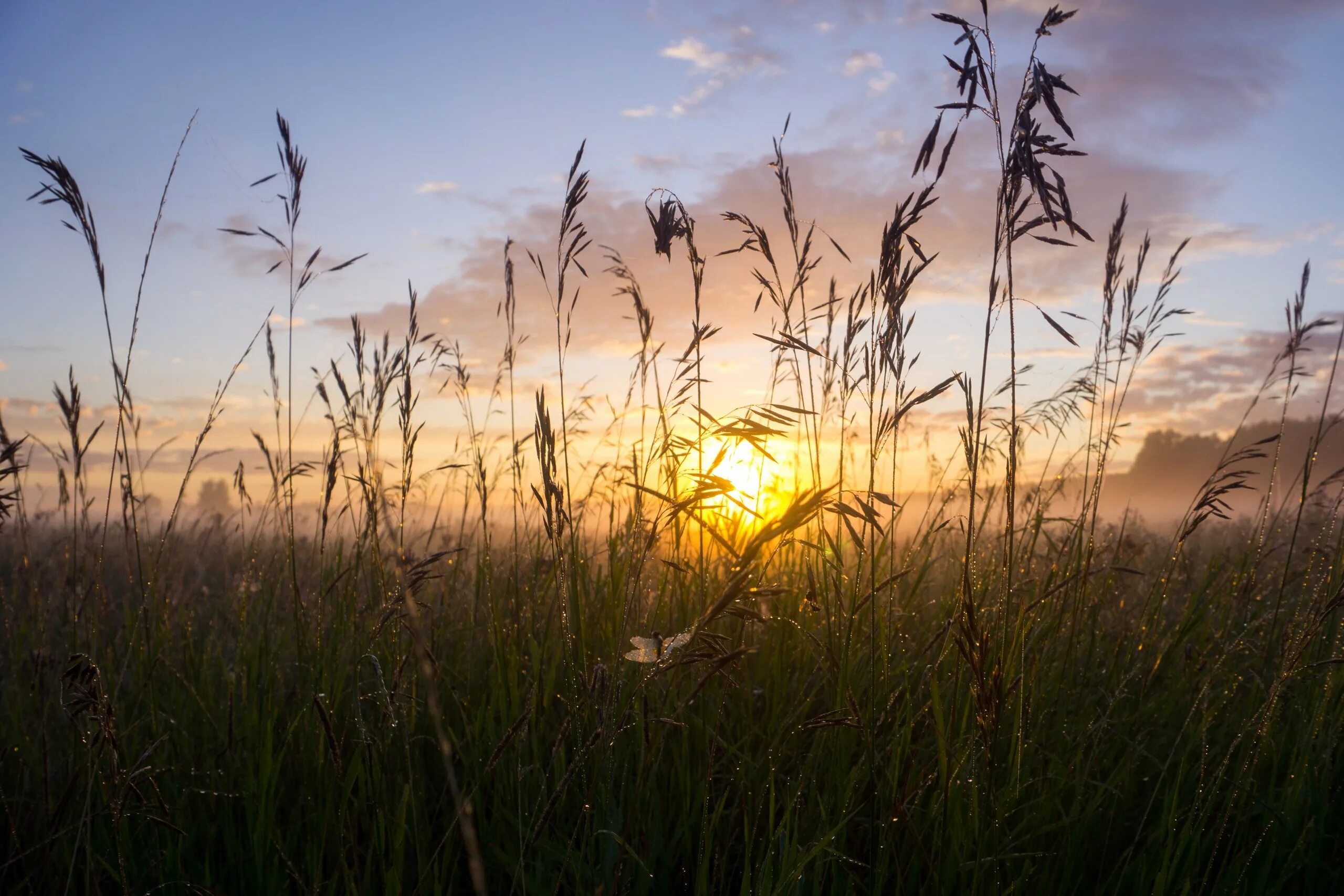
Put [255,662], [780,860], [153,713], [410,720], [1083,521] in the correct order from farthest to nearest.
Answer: [1083,521], [255,662], [153,713], [410,720], [780,860]

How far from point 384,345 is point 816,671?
1867 mm

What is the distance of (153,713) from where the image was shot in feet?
7.55

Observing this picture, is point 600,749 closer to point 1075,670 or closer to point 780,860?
point 780,860

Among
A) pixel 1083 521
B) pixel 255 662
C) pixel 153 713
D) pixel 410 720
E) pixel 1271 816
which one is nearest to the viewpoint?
pixel 1271 816

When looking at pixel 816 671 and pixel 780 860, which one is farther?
pixel 816 671

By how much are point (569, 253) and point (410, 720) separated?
4.17 ft

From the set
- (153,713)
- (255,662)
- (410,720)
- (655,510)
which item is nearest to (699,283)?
(655,510)

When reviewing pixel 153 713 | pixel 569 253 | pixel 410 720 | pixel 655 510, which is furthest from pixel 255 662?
pixel 569 253

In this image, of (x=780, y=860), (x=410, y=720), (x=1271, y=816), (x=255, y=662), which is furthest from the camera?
(x=255, y=662)

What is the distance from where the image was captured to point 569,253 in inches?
72.2

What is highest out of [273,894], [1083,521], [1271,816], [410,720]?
[1083,521]

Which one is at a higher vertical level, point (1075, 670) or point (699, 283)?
point (699, 283)

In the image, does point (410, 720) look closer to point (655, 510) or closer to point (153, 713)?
point (153, 713)

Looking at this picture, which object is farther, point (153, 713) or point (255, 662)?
point (255, 662)
